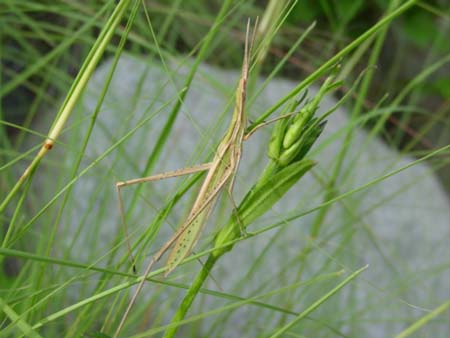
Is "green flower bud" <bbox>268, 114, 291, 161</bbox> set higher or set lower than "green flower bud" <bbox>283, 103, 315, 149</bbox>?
lower

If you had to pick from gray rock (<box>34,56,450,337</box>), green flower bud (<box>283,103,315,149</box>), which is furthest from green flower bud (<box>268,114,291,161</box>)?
gray rock (<box>34,56,450,337</box>)

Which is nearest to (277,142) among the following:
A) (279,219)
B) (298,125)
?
(298,125)

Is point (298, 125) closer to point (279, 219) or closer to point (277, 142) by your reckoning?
point (277, 142)

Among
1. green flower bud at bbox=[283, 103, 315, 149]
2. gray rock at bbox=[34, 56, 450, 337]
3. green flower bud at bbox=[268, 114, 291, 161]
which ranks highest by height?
green flower bud at bbox=[283, 103, 315, 149]

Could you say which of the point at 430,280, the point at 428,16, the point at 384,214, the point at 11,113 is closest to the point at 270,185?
the point at 430,280

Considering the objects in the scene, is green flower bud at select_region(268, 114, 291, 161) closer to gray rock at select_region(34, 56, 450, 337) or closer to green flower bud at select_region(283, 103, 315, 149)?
green flower bud at select_region(283, 103, 315, 149)

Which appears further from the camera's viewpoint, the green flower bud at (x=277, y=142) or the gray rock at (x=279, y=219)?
the gray rock at (x=279, y=219)

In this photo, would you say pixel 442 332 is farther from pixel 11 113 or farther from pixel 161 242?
pixel 11 113

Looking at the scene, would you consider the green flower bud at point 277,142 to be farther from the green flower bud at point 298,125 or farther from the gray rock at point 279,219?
the gray rock at point 279,219

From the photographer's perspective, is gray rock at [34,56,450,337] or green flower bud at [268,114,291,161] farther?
gray rock at [34,56,450,337]

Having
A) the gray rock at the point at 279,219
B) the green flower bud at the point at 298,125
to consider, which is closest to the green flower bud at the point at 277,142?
the green flower bud at the point at 298,125

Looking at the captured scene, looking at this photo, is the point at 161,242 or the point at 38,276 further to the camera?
the point at 161,242
